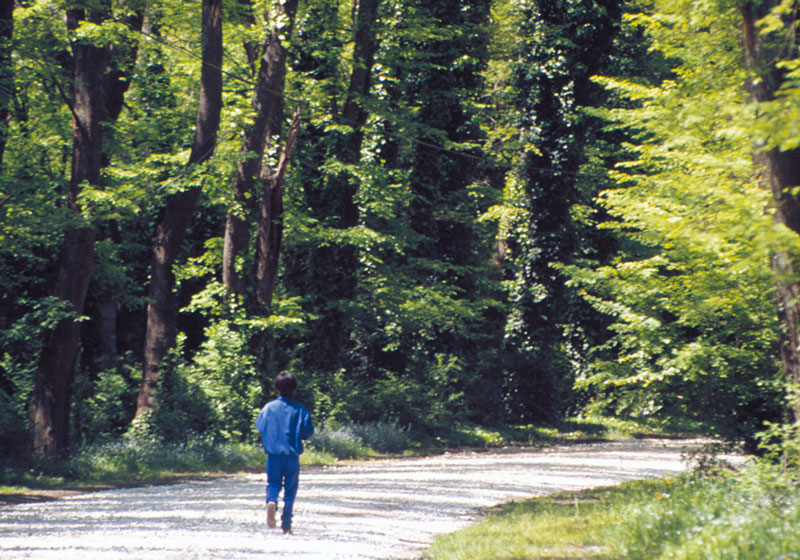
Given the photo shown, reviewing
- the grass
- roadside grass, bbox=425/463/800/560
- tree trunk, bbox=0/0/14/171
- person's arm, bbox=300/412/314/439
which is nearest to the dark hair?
person's arm, bbox=300/412/314/439

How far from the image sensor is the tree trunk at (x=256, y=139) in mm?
20797

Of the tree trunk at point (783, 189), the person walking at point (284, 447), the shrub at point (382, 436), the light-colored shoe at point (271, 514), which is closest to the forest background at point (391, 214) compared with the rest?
the tree trunk at point (783, 189)

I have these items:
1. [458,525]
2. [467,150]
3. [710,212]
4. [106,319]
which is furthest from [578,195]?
[458,525]

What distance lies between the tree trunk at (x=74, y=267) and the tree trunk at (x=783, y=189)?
1227 centimetres

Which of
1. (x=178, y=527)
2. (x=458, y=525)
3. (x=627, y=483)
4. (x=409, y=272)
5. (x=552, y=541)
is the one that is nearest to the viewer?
(x=552, y=541)

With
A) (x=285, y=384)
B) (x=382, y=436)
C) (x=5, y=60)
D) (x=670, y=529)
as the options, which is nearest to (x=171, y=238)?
(x=5, y=60)

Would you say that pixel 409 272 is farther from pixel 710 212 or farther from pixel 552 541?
pixel 552 541

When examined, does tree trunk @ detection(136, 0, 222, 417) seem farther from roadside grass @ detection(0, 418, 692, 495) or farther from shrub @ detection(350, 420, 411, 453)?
shrub @ detection(350, 420, 411, 453)

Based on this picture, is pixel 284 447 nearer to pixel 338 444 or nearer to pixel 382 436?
pixel 338 444

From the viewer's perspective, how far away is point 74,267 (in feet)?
58.1

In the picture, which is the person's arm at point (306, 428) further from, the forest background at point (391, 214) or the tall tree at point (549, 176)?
the tall tree at point (549, 176)

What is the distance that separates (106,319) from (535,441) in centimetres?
1421

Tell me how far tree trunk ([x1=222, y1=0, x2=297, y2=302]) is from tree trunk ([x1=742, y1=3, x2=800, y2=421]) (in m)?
12.4

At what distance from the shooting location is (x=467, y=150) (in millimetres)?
29844
